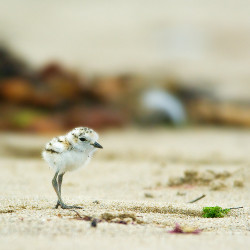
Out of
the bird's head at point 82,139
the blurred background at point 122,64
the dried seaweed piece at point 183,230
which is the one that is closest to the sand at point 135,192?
the dried seaweed piece at point 183,230

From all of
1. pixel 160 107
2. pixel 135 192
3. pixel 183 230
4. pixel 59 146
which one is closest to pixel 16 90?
pixel 160 107

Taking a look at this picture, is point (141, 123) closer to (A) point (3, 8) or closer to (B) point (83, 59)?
(B) point (83, 59)

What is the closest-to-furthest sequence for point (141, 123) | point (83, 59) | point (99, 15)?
1. point (141, 123)
2. point (83, 59)
3. point (99, 15)

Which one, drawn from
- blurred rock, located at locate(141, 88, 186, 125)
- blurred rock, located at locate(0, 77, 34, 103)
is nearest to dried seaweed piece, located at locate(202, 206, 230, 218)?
blurred rock, located at locate(141, 88, 186, 125)

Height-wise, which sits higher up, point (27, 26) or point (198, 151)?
point (27, 26)

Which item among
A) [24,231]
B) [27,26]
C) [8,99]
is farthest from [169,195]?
[27,26]

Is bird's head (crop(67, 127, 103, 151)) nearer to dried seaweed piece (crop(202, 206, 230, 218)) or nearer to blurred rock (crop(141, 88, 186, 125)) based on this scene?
dried seaweed piece (crop(202, 206, 230, 218))

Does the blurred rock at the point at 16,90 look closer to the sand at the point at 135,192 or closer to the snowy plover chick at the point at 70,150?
the sand at the point at 135,192
